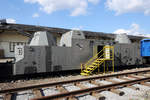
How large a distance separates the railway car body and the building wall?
12.1 m

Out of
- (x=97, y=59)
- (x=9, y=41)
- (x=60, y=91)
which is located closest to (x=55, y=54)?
(x=97, y=59)

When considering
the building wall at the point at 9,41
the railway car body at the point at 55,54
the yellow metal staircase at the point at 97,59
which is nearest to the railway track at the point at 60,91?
the railway car body at the point at 55,54

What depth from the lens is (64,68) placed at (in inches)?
365

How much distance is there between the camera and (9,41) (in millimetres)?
19953

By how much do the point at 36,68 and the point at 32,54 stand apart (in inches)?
41.0

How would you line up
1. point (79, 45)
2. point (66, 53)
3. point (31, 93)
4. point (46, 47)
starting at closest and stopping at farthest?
1. point (31, 93)
2. point (46, 47)
3. point (66, 53)
4. point (79, 45)

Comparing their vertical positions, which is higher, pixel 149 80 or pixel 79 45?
pixel 79 45

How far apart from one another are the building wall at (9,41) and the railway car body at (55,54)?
12124mm

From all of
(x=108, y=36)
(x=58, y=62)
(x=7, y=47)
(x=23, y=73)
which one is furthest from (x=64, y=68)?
(x=108, y=36)

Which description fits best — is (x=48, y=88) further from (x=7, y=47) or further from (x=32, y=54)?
(x=7, y=47)

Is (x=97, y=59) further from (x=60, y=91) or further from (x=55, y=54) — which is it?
(x=60, y=91)

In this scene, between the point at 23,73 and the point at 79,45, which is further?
the point at 79,45

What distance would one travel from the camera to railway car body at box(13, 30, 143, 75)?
8.06 metres

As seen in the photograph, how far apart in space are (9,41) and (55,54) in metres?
14.7
